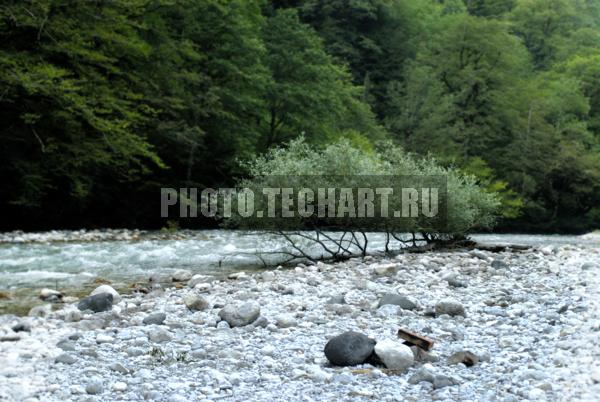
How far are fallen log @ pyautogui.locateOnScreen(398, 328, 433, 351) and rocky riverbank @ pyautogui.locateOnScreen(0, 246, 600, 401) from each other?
117mm

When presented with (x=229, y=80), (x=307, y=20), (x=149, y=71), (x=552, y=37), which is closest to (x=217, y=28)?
(x=229, y=80)

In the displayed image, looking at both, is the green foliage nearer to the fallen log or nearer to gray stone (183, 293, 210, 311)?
gray stone (183, 293, 210, 311)

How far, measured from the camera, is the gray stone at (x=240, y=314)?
6387 millimetres

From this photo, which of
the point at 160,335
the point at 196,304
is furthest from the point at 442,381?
the point at 196,304

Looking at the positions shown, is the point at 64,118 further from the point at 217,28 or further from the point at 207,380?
the point at 207,380

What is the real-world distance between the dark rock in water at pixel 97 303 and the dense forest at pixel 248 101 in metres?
11.7

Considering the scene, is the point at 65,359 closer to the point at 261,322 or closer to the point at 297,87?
the point at 261,322

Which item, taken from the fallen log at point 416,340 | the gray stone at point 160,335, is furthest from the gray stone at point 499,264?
the gray stone at point 160,335

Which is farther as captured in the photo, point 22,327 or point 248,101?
point 248,101

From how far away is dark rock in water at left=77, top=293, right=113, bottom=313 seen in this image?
23.5 feet

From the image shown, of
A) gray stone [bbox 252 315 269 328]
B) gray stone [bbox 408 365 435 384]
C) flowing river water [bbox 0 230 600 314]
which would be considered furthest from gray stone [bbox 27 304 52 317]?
gray stone [bbox 408 365 435 384]

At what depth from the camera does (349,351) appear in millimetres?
4961

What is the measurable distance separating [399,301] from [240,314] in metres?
2.00

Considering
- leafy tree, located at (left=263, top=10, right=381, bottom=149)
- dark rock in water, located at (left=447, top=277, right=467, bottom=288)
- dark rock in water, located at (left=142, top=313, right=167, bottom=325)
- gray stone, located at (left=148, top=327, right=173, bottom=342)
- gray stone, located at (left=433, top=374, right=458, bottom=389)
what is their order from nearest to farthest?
gray stone, located at (left=433, top=374, right=458, bottom=389), gray stone, located at (left=148, top=327, right=173, bottom=342), dark rock in water, located at (left=142, top=313, right=167, bottom=325), dark rock in water, located at (left=447, top=277, right=467, bottom=288), leafy tree, located at (left=263, top=10, right=381, bottom=149)
